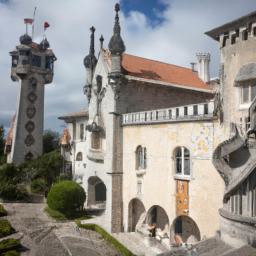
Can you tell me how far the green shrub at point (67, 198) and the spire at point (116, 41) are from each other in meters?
11.9

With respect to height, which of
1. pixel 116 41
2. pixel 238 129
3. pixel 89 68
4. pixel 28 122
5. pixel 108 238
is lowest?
pixel 108 238

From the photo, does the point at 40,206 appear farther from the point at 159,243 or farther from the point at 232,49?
the point at 232,49

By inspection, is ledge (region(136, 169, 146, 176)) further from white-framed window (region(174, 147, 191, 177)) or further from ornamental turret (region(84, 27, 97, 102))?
ornamental turret (region(84, 27, 97, 102))

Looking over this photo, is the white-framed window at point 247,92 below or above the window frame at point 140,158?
above

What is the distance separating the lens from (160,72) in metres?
28.0

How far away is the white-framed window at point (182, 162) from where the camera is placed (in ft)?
61.0

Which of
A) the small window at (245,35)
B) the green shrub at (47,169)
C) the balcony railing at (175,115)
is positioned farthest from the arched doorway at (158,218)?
the green shrub at (47,169)

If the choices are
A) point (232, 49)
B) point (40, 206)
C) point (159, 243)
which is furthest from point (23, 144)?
point (232, 49)

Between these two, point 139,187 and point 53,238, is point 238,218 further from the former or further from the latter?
point 53,238

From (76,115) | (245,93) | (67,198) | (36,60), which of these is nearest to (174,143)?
(245,93)

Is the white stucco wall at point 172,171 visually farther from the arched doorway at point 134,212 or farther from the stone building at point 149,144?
the arched doorway at point 134,212

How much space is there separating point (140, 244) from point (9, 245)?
26.9 ft

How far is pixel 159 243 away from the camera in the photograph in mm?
20406

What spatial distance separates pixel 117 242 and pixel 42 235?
5448 millimetres
